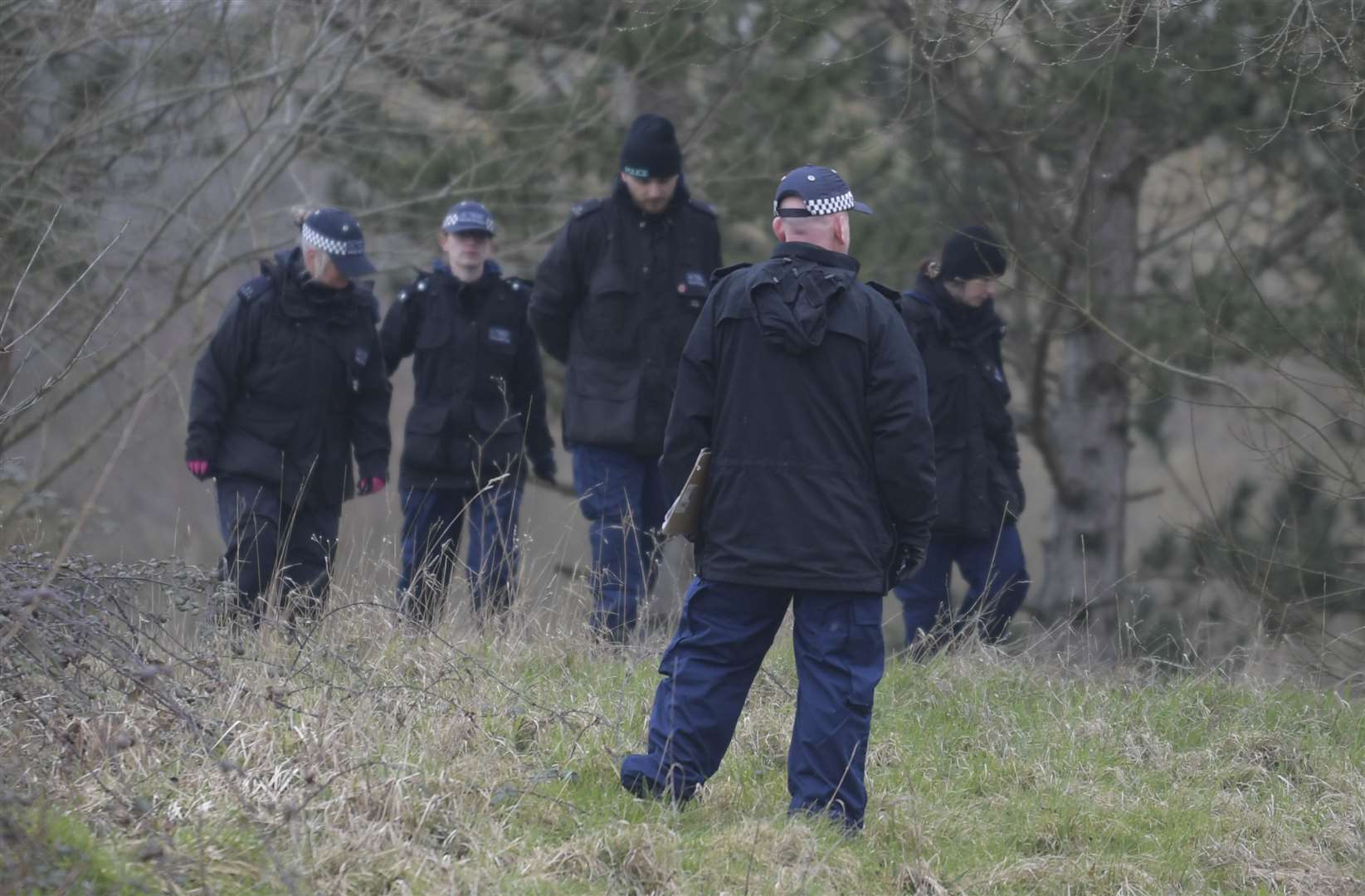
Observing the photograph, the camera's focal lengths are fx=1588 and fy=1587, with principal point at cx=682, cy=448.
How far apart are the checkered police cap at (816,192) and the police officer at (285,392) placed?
2656 millimetres

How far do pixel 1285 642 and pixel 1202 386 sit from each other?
11.3 feet

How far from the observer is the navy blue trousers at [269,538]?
634 cm

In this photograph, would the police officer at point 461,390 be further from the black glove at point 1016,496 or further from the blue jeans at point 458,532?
the black glove at point 1016,496

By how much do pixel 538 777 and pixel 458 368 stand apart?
311cm

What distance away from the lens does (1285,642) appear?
658cm

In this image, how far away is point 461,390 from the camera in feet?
23.2

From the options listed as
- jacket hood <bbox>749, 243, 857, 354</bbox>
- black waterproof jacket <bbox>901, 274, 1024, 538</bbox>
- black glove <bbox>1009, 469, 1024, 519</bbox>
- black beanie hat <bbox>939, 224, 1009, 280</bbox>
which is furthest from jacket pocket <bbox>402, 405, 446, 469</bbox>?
jacket hood <bbox>749, 243, 857, 354</bbox>

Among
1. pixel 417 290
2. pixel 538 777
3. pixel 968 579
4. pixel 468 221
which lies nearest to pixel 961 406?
pixel 968 579

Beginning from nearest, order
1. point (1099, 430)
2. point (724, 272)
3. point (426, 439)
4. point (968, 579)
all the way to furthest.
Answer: point (724, 272)
point (968, 579)
point (426, 439)
point (1099, 430)

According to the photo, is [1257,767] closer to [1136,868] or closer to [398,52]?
[1136,868]

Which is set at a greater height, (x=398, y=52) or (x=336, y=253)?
(x=398, y=52)

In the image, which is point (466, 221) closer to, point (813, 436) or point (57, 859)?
point (813, 436)

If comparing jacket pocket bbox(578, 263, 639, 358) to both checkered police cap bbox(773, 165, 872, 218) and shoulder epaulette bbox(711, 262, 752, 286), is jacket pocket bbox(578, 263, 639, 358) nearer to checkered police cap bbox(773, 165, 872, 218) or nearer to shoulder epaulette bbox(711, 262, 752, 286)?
shoulder epaulette bbox(711, 262, 752, 286)

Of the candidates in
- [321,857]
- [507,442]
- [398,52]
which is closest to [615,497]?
[507,442]
